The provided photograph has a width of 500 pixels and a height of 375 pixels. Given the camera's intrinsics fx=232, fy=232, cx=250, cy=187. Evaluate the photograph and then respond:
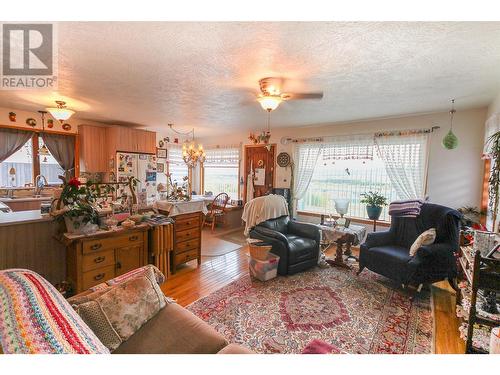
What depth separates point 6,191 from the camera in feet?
13.9

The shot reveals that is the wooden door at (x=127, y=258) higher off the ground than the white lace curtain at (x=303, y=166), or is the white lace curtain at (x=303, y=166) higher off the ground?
the white lace curtain at (x=303, y=166)

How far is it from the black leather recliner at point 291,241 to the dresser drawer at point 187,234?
32.9 inches

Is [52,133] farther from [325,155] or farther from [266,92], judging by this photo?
A: [325,155]

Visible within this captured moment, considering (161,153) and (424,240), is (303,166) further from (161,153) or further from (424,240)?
(161,153)

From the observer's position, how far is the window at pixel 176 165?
22.1 ft

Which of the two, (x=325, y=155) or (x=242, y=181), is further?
(x=242, y=181)

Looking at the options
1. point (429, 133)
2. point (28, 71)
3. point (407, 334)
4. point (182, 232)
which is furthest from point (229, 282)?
point (429, 133)

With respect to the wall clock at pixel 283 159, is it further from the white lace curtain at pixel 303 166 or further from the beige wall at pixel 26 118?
the beige wall at pixel 26 118

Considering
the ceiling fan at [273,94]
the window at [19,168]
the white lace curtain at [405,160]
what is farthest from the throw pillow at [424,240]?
the window at [19,168]

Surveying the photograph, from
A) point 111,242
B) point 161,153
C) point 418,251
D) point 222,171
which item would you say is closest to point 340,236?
point 418,251

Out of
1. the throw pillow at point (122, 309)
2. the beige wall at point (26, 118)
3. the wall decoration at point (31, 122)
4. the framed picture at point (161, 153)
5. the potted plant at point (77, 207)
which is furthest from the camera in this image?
the framed picture at point (161, 153)

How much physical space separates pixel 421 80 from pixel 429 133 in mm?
1766

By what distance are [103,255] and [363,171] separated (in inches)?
168

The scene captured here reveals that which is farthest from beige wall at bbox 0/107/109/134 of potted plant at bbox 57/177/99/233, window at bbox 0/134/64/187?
potted plant at bbox 57/177/99/233
